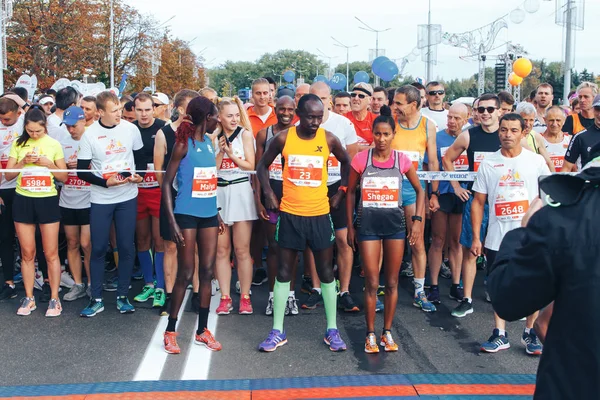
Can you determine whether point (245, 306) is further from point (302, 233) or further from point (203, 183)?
point (203, 183)

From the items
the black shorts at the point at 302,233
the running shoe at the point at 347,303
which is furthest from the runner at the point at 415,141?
the black shorts at the point at 302,233

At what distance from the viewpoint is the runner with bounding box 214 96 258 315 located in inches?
272

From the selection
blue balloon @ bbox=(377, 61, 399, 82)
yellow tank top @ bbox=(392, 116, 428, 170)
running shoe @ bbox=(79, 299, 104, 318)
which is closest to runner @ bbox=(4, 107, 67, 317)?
running shoe @ bbox=(79, 299, 104, 318)

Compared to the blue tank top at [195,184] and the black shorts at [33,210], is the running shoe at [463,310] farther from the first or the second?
the black shorts at [33,210]

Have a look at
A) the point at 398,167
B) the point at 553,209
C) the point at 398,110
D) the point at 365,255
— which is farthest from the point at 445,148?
the point at 553,209

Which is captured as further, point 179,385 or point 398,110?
point 398,110

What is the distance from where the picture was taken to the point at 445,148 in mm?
8062

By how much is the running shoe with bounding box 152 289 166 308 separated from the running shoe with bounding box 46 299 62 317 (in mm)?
952

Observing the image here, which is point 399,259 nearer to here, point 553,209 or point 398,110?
point 398,110

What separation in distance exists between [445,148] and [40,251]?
4860mm

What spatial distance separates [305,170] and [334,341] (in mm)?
1501

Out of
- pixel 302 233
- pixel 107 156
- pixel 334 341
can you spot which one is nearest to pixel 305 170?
pixel 302 233

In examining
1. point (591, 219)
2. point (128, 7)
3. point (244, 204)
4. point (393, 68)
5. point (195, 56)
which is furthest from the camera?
point (195, 56)

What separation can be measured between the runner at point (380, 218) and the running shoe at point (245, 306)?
1.54m
